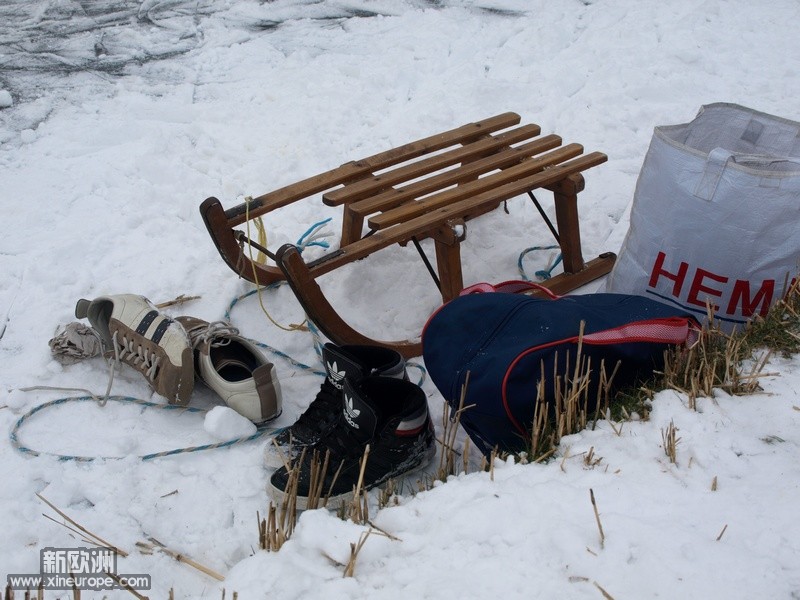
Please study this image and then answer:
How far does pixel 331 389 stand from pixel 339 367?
0.11m

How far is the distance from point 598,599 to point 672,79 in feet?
11.7

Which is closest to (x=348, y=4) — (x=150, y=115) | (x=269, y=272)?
(x=150, y=115)

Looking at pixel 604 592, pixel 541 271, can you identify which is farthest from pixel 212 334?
pixel 604 592

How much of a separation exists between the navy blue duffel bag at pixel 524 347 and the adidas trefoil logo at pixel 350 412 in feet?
0.84

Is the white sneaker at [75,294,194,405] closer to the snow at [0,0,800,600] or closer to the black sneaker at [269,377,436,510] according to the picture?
the snow at [0,0,800,600]

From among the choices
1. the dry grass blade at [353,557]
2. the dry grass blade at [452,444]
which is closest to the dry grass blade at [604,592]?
the dry grass blade at [353,557]

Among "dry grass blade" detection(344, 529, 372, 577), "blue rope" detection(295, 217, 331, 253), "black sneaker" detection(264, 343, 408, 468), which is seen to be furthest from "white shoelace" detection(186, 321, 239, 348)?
"dry grass blade" detection(344, 529, 372, 577)

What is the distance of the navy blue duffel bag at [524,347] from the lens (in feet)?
7.06

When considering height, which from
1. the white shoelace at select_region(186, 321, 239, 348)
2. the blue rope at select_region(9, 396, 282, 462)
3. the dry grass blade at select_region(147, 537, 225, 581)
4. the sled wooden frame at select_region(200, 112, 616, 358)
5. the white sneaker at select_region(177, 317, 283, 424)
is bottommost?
the dry grass blade at select_region(147, 537, 225, 581)

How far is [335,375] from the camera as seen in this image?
2.48 meters

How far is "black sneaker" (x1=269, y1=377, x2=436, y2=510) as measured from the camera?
2271mm

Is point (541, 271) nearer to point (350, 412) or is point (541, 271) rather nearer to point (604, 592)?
point (350, 412)

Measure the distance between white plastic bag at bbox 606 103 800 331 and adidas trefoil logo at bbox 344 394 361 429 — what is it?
1166 mm

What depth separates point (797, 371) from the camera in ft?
7.21
